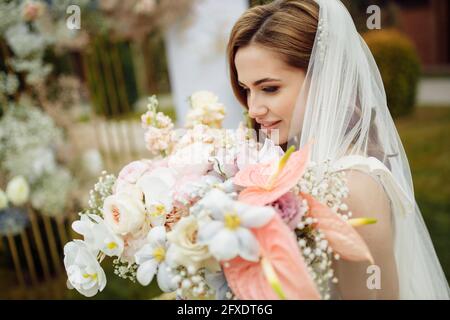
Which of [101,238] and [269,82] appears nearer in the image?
[101,238]

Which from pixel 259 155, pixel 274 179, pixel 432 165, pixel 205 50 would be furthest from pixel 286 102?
pixel 432 165

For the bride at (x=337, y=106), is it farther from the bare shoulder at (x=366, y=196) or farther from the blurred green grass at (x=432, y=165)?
the blurred green grass at (x=432, y=165)

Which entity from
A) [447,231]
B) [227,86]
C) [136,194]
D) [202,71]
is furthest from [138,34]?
[136,194]

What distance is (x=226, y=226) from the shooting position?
38.3 inches

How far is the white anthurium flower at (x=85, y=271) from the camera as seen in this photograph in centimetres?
125

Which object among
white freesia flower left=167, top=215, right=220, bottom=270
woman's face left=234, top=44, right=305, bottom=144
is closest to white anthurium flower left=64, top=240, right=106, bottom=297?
white freesia flower left=167, top=215, right=220, bottom=270

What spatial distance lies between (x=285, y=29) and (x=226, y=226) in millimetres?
831

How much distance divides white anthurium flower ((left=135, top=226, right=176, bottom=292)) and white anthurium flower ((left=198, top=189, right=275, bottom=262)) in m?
0.20

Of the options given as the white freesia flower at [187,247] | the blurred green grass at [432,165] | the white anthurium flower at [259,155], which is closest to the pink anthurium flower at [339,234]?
the white anthurium flower at [259,155]

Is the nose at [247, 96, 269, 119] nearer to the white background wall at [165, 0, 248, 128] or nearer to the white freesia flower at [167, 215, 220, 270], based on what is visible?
the white freesia flower at [167, 215, 220, 270]

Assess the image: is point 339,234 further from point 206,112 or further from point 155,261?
point 206,112

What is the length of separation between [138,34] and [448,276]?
3651 mm

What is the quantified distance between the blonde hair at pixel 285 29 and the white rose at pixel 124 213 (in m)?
0.69

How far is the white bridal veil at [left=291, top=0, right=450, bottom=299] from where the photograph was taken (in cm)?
145
